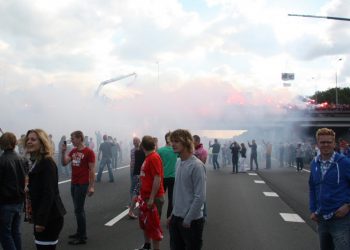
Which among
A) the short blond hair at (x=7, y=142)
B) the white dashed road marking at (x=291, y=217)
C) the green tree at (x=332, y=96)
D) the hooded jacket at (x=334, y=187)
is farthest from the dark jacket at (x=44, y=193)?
the green tree at (x=332, y=96)

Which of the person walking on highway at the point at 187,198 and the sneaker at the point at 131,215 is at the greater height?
the person walking on highway at the point at 187,198

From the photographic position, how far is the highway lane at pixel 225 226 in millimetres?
7074

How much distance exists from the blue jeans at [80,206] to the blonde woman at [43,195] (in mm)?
3026

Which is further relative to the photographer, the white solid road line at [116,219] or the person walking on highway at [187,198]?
the white solid road line at [116,219]

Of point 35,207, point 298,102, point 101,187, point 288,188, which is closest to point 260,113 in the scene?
point 298,102

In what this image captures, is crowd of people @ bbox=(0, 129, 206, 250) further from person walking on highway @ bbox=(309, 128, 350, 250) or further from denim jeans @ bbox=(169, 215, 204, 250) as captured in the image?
person walking on highway @ bbox=(309, 128, 350, 250)

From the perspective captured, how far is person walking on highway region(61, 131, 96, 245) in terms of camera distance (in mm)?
7066

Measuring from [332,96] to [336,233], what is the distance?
82993mm

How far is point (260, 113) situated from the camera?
35.7 metres

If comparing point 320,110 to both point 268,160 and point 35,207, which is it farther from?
point 35,207

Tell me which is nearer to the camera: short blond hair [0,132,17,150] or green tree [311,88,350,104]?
short blond hair [0,132,17,150]

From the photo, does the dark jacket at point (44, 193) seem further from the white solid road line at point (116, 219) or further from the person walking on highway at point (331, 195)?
the white solid road line at point (116, 219)

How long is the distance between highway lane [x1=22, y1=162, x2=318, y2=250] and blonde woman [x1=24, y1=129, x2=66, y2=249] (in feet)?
9.14

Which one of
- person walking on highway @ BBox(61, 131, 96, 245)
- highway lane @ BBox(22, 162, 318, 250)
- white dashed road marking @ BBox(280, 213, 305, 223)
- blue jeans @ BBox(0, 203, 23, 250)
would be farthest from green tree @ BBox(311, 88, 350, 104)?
blue jeans @ BBox(0, 203, 23, 250)
